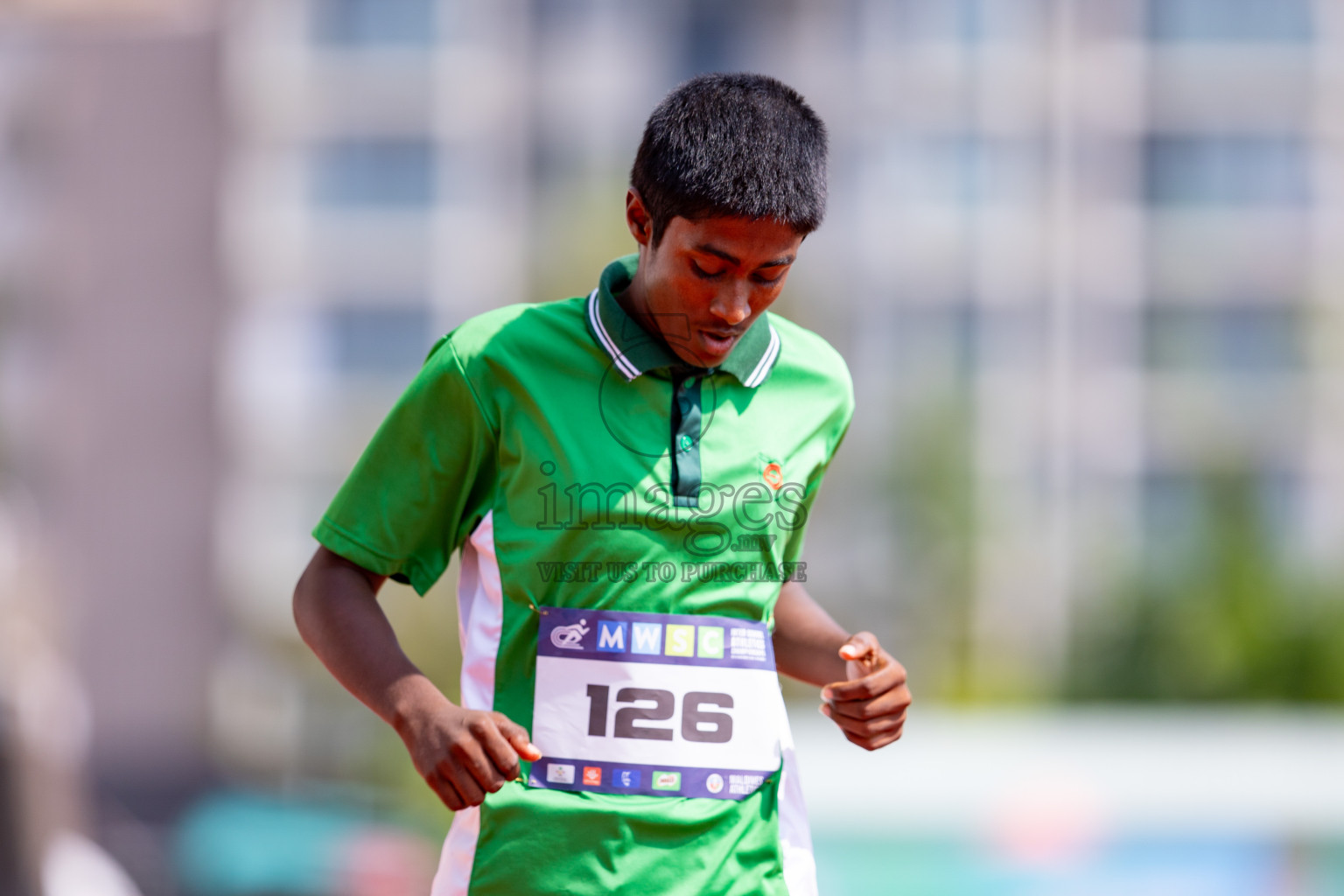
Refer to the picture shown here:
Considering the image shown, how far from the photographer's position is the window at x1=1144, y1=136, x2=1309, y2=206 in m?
28.9

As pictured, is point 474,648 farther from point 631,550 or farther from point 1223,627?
point 1223,627

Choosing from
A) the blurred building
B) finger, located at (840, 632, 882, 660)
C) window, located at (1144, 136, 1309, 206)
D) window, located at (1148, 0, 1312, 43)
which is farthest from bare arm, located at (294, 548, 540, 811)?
window, located at (1148, 0, 1312, 43)

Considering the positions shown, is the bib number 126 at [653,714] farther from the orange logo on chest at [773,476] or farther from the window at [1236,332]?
the window at [1236,332]

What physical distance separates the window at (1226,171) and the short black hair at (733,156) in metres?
28.8

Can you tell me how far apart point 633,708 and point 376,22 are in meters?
29.3

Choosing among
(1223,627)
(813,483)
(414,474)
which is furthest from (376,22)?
(414,474)

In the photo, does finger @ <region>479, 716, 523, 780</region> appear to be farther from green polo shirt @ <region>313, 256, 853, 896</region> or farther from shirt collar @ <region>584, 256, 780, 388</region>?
shirt collar @ <region>584, 256, 780, 388</region>

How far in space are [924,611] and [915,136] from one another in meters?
12.5

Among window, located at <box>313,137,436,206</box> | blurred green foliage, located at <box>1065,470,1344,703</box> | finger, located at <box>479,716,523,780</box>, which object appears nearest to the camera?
finger, located at <box>479,716,523,780</box>

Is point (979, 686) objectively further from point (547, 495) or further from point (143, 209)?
point (143, 209)

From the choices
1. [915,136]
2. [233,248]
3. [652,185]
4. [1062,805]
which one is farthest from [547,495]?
[233,248]

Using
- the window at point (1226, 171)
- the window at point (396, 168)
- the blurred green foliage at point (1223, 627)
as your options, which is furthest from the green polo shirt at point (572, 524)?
the window at point (1226, 171)

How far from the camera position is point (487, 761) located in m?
1.64

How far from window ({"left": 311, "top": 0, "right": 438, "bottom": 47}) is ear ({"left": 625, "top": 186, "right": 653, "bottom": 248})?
2860 centimetres
